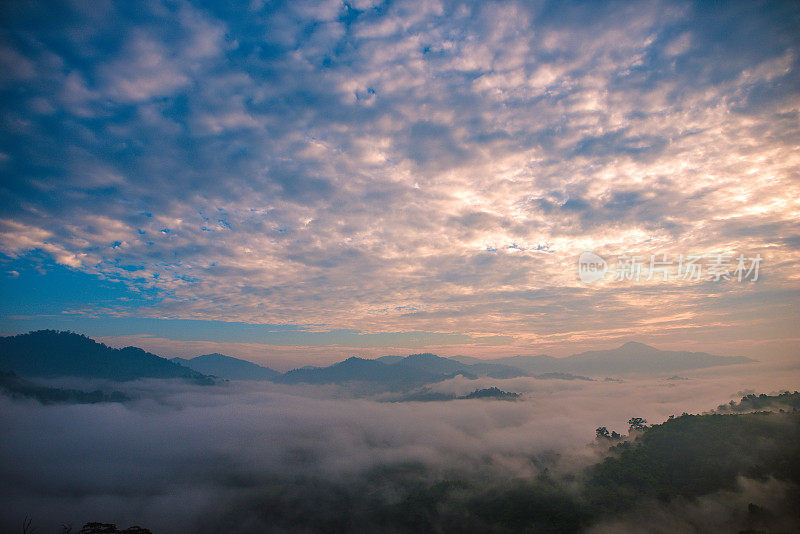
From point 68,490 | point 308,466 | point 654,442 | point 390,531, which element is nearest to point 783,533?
point 654,442

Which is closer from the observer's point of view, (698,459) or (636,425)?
(698,459)

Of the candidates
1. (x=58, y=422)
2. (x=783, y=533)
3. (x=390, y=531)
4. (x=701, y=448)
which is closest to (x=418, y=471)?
(x=390, y=531)

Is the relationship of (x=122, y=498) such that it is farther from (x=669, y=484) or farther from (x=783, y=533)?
(x=783, y=533)

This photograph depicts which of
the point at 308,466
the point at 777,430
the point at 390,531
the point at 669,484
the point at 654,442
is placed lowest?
the point at 308,466

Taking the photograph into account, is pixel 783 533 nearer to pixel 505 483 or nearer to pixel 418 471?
pixel 505 483

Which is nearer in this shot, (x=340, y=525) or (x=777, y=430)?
(x=777, y=430)

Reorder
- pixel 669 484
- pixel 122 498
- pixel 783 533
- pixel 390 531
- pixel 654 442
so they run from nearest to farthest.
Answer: pixel 783 533
pixel 669 484
pixel 654 442
pixel 390 531
pixel 122 498

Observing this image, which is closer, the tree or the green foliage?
the green foliage

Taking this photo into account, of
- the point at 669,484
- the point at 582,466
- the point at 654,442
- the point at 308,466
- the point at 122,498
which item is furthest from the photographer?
the point at 308,466

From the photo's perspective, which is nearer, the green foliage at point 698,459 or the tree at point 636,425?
the green foliage at point 698,459

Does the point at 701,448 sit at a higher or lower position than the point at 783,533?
higher

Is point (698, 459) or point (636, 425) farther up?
point (698, 459)
